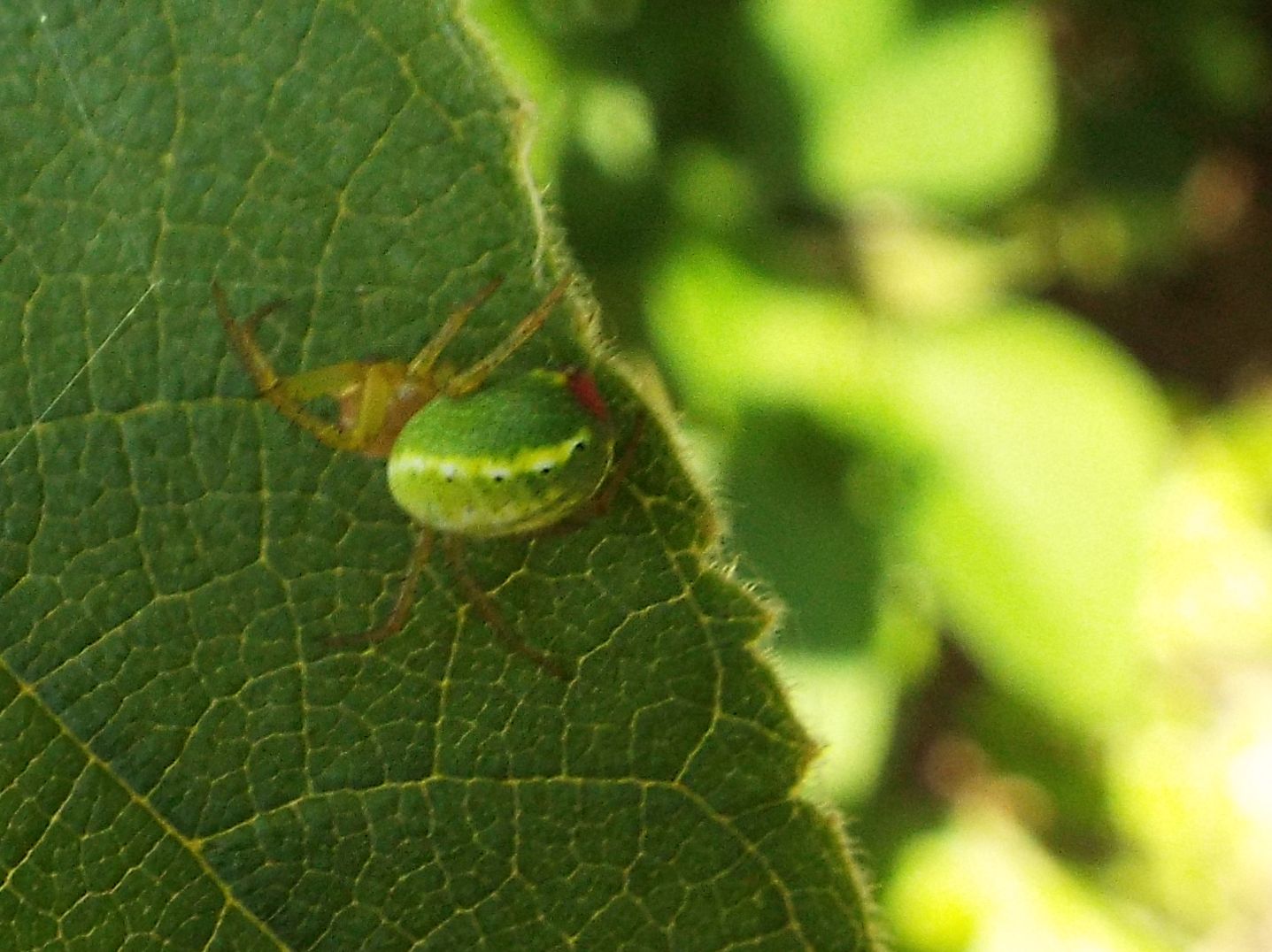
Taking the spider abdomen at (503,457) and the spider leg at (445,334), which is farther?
the spider abdomen at (503,457)

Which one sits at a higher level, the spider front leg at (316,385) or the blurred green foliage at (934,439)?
the spider front leg at (316,385)

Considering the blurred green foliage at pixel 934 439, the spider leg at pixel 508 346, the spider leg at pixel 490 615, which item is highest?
the spider leg at pixel 508 346

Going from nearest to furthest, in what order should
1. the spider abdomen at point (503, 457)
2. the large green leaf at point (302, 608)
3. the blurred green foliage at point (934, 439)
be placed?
1. the large green leaf at point (302, 608)
2. the spider abdomen at point (503, 457)
3. the blurred green foliage at point (934, 439)

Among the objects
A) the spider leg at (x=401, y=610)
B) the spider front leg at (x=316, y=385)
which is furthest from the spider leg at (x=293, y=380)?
→ the spider leg at (x=401, y=610)

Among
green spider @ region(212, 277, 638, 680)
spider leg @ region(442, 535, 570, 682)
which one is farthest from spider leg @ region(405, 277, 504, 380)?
spider leg @ region(442, 535, 570, 682)

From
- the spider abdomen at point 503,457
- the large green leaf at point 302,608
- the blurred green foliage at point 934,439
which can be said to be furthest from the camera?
the blurred green foliage at point 934,439

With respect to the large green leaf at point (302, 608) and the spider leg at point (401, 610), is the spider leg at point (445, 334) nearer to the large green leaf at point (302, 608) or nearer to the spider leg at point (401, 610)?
the large green leaf at point (302, 608)

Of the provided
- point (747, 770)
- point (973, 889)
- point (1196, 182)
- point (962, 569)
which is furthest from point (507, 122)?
point (1196, 182)
